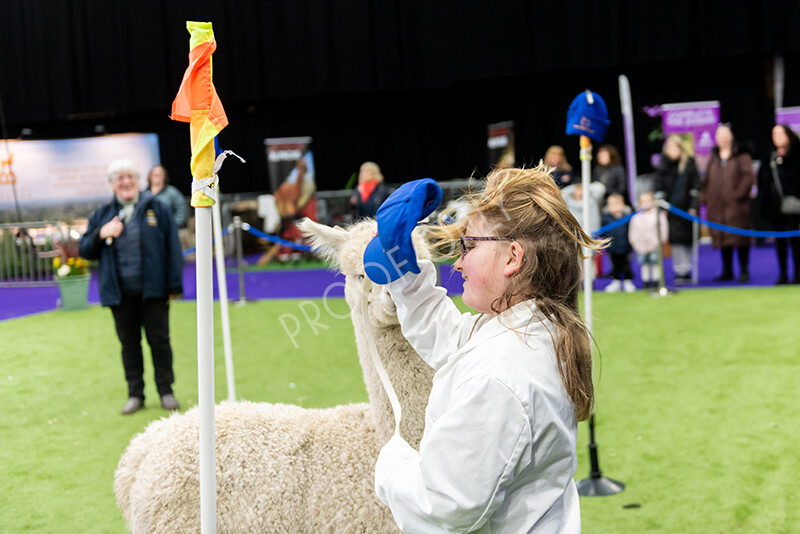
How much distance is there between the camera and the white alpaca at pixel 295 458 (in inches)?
76.7

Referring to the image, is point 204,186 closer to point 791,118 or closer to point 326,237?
point 326,237

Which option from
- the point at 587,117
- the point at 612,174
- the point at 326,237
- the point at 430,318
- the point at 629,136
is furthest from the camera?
the point at 629,136

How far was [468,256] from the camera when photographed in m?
1.33

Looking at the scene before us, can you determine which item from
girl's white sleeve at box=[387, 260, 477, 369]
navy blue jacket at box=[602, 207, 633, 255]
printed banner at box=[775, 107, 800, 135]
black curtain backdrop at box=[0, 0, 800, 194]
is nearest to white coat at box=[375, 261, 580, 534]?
girl's white sleeve at box=[387, 260, 477, 369]

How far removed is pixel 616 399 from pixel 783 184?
14.6ft

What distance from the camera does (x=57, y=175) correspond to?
12719mm

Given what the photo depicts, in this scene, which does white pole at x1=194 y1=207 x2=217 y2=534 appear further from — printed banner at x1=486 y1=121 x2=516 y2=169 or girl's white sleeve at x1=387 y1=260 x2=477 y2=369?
printed banner at x1=486 y1=121 x2=516 y2=169

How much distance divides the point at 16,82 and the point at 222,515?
45.9 ft

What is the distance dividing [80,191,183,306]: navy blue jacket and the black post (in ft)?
8.90

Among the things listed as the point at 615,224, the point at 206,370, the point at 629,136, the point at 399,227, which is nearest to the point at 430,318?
the point at 399,227

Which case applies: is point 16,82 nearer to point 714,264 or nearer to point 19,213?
point 19,213

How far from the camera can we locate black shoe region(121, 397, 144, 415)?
485cm

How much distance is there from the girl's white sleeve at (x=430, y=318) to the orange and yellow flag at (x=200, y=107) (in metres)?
0.42

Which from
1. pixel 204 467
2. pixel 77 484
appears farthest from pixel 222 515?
pixel 77 484
